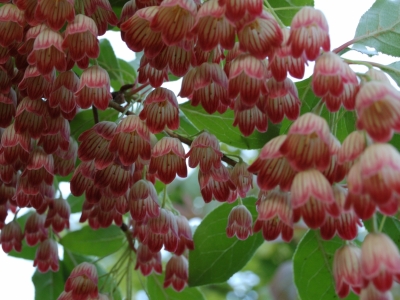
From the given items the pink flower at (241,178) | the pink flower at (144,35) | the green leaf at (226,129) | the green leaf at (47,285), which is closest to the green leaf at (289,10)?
the green leaf at (226,129)

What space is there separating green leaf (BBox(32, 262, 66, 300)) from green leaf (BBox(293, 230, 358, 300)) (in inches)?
43.2

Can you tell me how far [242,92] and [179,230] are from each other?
0.70 metres

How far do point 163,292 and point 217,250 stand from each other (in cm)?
49

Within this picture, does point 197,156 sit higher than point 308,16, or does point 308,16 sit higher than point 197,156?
point 308,16

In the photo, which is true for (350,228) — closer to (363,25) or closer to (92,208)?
(363,25)

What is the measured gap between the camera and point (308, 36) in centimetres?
132

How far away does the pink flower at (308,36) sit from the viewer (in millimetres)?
1323

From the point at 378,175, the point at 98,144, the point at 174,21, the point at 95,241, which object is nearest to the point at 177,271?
the point at 95,241

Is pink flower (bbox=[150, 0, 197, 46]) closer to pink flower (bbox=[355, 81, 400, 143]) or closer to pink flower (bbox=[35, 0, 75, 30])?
pink flower (bbox=[35, 0, 75, 30])

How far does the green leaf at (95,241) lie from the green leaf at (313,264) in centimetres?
91

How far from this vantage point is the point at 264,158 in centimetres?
132

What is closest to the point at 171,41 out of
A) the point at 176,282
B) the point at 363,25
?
the point at 363,25

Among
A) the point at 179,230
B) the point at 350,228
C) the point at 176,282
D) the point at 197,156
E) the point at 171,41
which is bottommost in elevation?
the point at 176,282

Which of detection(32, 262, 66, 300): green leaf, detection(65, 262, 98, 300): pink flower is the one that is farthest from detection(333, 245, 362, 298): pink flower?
detection(32, 262, 66, 300): green leaf
